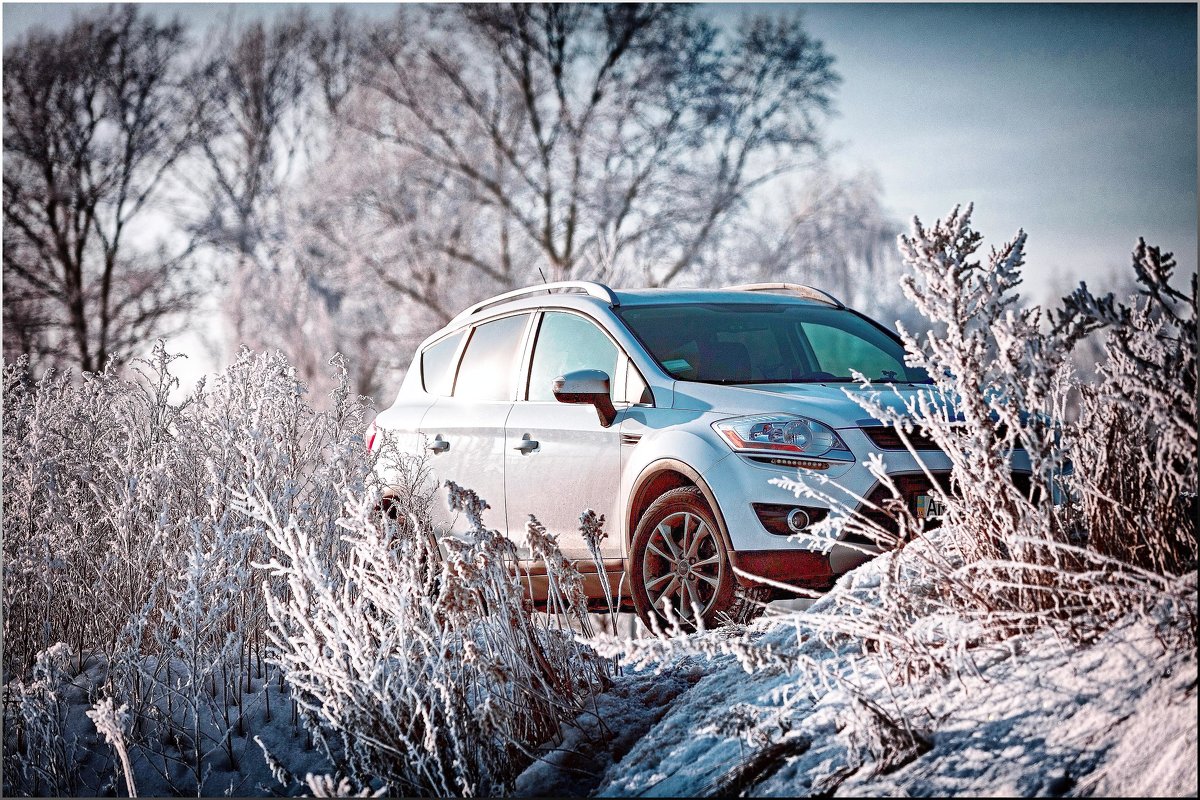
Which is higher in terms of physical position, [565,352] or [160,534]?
[565,352]

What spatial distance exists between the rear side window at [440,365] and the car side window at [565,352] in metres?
0.96

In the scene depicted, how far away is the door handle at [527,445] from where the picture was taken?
21.5 feet

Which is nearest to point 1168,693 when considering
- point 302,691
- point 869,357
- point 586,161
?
point 302,691

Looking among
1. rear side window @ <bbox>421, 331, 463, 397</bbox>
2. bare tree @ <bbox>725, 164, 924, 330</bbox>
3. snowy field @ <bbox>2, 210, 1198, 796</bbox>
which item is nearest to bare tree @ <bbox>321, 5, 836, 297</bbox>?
bare tree @ <bbox>725, 164, 924, 330</bbox>

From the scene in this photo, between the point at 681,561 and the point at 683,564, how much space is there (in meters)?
0.02

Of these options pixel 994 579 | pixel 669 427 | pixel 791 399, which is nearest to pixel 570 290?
pixel 669 427

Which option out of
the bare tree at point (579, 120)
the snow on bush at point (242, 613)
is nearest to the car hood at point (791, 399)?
the snow on bush at point (242, 613)

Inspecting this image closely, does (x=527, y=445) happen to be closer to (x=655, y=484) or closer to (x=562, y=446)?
(x=562, y=446)

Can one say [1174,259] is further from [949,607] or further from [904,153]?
[904,153]

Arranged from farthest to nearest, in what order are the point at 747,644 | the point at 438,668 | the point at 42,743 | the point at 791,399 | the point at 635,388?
the point at 635,388 → the point at 791,399 → the point at 42,743 → the point at 438,668 → the point at 747,644

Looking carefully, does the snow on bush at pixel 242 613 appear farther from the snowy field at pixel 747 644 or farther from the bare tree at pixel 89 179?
the bare tree at pixel 89 179

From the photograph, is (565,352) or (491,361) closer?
(565,352)

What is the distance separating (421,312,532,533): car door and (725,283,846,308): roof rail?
4.31 ft

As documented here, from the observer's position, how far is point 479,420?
279 inches
